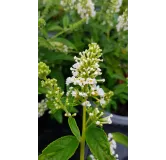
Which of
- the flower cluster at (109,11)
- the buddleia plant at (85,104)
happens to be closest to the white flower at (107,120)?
the buddleia plant at (85,104)

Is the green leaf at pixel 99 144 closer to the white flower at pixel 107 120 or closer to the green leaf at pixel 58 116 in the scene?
the white flower at pixel 107 120

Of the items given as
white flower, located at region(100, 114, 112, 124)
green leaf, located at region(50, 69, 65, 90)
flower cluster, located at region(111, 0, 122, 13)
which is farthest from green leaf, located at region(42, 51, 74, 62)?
white flower, located at region(100, 114, 112, 124)

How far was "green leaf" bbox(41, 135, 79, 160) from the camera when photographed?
50cm

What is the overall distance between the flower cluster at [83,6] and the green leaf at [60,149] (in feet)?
1.16

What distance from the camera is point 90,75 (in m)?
0.47

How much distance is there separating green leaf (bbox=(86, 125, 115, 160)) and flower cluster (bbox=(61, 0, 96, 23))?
343 millimetres

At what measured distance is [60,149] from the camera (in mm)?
509

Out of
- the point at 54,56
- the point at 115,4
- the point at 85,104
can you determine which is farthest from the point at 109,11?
the point at 85,104

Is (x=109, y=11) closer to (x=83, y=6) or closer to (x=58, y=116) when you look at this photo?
(x=83, y=6)

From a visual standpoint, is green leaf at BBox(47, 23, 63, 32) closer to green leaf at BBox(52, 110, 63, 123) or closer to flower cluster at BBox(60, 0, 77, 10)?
flower cluster at BBox(60, 0, 77, 10)
